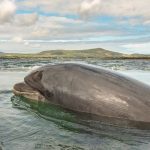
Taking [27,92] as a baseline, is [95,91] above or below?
above

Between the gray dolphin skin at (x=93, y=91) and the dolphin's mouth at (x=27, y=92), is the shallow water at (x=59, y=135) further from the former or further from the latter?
the dolphin's mouth at (x=27, y=92)

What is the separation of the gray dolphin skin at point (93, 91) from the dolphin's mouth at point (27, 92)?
151 millimetres

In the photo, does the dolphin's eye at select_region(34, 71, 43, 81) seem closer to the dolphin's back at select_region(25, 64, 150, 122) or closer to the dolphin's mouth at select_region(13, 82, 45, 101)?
the dolphin's back at select_region(25, 64, 150, 122)

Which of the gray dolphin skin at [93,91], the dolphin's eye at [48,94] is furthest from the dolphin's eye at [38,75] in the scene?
the dolphin's eye at [48,94]

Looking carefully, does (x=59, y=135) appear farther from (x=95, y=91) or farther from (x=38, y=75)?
(x=38, y=75)

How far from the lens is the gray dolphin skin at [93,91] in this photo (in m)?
8.77

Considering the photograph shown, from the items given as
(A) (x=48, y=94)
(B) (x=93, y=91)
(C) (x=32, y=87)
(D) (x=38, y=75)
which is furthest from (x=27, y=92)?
(B) (x=93, y=91)

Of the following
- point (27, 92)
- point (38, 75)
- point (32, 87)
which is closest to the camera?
point (38, 75)

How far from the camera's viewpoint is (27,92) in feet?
36.6

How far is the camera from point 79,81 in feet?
31.4

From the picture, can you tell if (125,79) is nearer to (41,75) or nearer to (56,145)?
Result: (41,75)

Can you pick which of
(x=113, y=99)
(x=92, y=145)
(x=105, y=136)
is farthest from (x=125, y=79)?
(x=92, y=145)

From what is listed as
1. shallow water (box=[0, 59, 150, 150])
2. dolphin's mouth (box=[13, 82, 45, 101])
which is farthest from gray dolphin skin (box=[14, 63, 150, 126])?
shallow water (box=[0, 59, 150, 150])

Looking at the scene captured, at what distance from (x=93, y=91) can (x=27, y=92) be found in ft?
8.68
